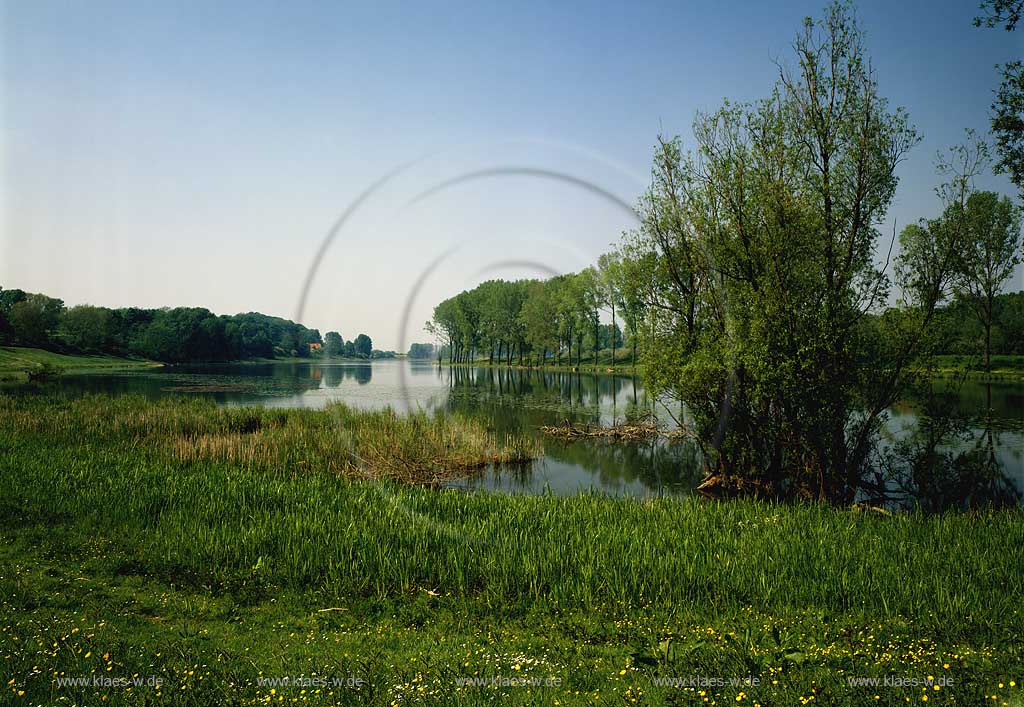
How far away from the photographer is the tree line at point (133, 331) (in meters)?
88.4

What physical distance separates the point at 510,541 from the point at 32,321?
352 ft

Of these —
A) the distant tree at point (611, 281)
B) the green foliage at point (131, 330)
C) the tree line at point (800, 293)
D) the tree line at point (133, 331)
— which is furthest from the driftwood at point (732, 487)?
the green foliage at point (131, 330)

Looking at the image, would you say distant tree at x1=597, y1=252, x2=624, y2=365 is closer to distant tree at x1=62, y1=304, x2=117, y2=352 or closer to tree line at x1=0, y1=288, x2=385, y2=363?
tree line at x1=0, y1=288, x2=385, y2=363

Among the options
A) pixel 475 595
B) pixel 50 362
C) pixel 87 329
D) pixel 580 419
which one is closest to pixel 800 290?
pixel 475 595

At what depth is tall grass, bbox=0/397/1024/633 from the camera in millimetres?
7961

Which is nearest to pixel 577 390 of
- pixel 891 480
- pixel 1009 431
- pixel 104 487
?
pixel 1009 431

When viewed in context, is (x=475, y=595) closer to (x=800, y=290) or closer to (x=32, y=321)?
(x=800, y=290)

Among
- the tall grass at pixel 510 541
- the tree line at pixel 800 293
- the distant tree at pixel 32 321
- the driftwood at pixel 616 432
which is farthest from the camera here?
the distant tree at pixel 32 321

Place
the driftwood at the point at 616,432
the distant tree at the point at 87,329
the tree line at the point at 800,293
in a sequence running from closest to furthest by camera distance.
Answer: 1. the tree line at the point at 800,293
2. the driftwood at the point at 616,432
3. the distant tree at the point at 87,329

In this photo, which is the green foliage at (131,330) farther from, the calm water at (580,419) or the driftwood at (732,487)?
the driftwood at (732,487)

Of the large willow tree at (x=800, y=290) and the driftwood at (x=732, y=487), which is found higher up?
the large willow tree at (x=800, y=290)

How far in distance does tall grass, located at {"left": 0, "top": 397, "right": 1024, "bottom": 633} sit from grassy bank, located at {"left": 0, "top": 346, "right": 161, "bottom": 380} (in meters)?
60.4

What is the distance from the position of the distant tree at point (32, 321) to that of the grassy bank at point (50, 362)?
2697 millimetres

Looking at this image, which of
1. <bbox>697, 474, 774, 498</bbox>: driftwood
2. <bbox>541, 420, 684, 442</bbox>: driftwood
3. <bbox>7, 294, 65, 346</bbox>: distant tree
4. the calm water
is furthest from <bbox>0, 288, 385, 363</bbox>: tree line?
<bbox>697, 474, 774, 498</bbox>: driftwood
